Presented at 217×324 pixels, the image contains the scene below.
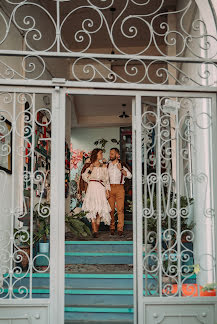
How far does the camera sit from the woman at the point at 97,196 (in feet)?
25.9

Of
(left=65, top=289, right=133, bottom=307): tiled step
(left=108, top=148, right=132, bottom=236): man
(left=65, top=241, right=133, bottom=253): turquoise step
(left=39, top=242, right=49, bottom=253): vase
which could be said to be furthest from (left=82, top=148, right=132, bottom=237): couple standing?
(left=65, top=289, right=133, bottom=307): tiled step

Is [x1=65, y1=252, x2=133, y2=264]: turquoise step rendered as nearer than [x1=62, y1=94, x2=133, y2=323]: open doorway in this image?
No

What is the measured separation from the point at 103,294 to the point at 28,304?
1.71 metres

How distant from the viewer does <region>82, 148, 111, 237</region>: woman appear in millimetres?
7891

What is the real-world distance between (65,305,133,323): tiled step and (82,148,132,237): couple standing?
8.86 feet

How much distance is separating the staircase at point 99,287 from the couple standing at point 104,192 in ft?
3.05

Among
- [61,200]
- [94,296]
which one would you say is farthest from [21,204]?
[61,200]

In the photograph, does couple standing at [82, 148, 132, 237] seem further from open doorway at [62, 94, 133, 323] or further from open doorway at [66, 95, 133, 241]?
open doorway at [66, 95, 133, 241]

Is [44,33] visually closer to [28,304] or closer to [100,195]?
[100,195]

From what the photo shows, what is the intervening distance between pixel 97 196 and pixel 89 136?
20.7ft

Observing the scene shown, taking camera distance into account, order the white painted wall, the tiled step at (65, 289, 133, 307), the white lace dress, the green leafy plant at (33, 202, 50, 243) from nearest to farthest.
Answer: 1. the tiled step at (65, 289, 133, 307)
2. the green leafy plant at (33, 202, 50, 243)
3. the white lace dress
4. the white painted wall

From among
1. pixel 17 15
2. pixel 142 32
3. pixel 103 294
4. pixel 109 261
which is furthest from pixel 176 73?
pixel 103 294

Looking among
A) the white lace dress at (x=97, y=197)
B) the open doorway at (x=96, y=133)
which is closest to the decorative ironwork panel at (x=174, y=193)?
the white lace dress at (x=97, y=197)

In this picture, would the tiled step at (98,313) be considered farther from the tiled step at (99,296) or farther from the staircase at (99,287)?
the tiled step at (99,296)
